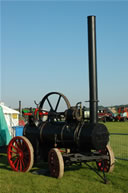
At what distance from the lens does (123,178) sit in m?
6.80

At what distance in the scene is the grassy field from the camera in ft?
19.4

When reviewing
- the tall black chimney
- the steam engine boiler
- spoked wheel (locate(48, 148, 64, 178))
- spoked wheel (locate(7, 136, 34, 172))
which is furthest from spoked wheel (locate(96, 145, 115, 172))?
spoked wheel (locate(7, 136, 34, 172))

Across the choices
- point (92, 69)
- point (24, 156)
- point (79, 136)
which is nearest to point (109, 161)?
point (79, 136)

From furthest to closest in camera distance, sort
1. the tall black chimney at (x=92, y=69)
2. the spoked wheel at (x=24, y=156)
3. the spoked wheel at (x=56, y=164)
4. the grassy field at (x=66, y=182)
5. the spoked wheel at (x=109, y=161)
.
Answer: the spoked wheel at (x=24, y=156) → the spoked wheel at (x=109, y=161) → the tall black chimney at (x=92, y=69) → the spoked wheel at (x=56, y=164) → the grassy field at (x=66, y=182)

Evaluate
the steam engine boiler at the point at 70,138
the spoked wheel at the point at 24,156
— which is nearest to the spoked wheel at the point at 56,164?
the steam engine boiler at the point at 70,138

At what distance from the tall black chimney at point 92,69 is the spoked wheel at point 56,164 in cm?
120

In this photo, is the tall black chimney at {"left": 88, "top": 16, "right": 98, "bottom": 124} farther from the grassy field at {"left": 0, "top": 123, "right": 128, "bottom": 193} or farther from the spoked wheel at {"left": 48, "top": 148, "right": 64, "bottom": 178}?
the grassy field at {"left": 0, "top": 123, "right": 128, "bottom": 193}

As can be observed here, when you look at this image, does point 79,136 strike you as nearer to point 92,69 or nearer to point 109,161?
point 109,161

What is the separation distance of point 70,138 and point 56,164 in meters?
0.72

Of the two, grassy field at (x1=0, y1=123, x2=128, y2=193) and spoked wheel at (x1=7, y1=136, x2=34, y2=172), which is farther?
spoked wheel at (x1=7, y1=136, x2=34, y2=172)

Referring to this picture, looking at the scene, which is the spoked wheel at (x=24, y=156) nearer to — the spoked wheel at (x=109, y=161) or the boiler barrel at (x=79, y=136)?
the boiler barrel at (x=79, y=136)

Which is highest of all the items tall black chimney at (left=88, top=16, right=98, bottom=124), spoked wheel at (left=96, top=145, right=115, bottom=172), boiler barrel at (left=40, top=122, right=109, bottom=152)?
tall black chimney at (left=88, top=16, right=98, bottom=124)

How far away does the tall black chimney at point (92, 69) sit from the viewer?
7094 millimetres

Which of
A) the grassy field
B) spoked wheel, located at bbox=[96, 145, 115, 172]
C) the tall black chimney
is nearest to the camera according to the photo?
the grassy field
